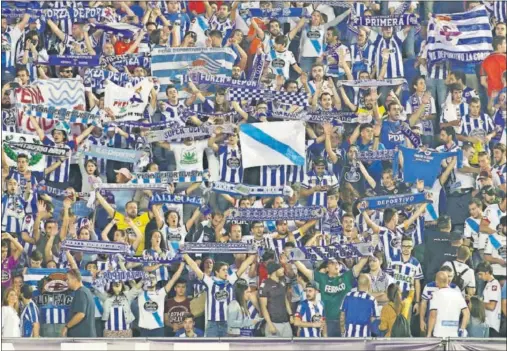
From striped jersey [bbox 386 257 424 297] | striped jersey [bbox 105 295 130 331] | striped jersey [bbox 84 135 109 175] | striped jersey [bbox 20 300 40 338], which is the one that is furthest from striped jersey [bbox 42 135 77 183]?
striped jersey [bbox 386 257 424 297]

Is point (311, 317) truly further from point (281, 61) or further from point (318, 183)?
point (281, 61)

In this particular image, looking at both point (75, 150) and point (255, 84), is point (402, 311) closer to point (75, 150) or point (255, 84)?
point (255, 84)

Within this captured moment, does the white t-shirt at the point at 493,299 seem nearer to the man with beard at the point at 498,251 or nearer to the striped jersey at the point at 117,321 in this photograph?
the man with beard at the point at 498,251

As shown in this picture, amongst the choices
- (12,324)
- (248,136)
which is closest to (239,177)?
(248,136)

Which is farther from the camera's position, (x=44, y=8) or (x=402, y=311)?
(x=44, y=8)

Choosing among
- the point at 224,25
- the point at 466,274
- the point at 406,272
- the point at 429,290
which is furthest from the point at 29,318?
the point at 466,274

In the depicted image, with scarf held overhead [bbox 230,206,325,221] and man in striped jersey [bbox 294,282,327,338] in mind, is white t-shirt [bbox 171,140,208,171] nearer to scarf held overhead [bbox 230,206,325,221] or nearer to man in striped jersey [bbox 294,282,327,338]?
scarf held overhead [bbox 230,206,325,221]

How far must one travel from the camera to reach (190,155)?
2167cm

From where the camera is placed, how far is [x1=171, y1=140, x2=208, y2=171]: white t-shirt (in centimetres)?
2164

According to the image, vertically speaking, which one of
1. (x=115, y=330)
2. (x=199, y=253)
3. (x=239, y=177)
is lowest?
(x=115, y=330)

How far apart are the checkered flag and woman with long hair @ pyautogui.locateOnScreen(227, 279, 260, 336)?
10.9 ft

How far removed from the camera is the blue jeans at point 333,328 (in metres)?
20.7

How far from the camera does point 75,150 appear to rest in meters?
21.9

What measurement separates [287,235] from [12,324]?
4.82 meters
